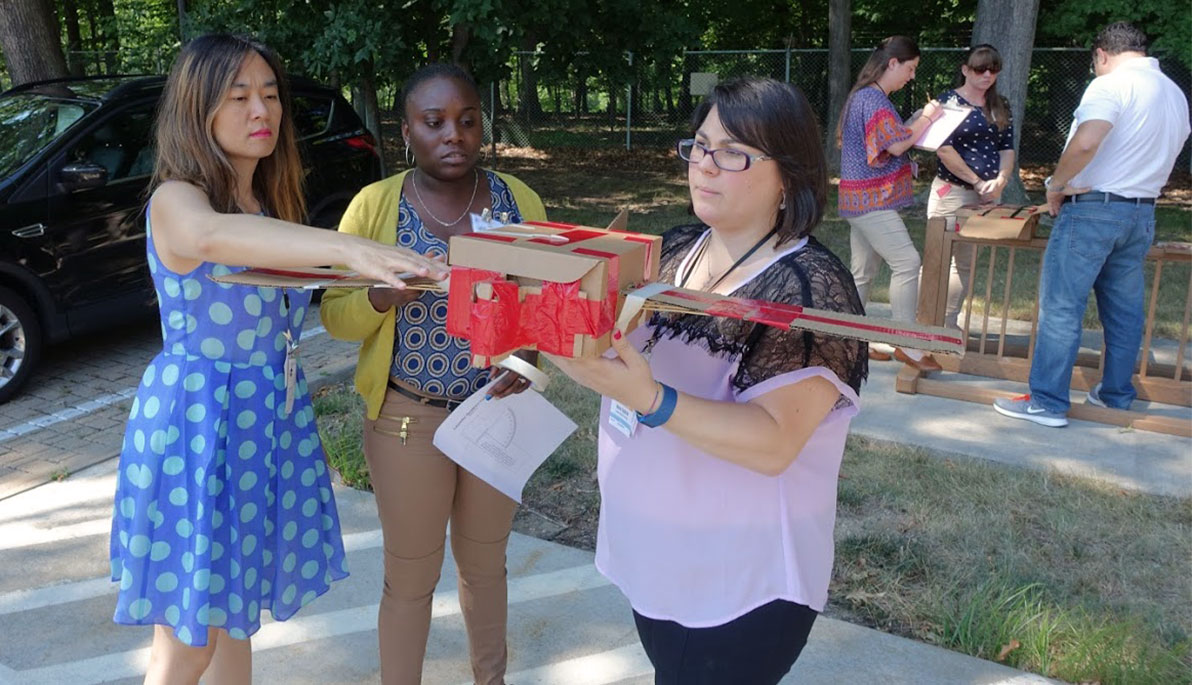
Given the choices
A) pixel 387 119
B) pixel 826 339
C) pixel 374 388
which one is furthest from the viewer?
pixel 387 119

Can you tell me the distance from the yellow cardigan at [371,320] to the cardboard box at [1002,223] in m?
3.68

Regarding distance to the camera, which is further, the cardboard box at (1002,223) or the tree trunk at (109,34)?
the tree trunk at (109,34)

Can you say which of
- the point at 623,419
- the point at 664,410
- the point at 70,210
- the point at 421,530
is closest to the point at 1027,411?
the point at 421,530

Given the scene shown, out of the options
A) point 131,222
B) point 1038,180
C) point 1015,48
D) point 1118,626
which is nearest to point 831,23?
point 1038,180

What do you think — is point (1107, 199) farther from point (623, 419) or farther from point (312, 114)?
point (312, 114)

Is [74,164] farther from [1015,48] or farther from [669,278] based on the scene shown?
[1015,48]

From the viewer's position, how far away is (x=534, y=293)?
152 centimetres

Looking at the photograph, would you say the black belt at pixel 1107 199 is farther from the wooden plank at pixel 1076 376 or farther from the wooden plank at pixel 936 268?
the wooden plank at pixel 1076 376

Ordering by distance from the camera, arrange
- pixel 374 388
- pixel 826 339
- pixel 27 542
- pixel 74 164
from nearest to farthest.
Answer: pixel 826 339 < pixel 374 388 < pixel 27 542 < pixel 74 164

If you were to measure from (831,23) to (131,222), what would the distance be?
44.1ft

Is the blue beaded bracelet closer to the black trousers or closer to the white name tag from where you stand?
the white name tag

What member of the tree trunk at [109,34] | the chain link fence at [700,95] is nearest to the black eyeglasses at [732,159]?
the chain link fence at [700,95]

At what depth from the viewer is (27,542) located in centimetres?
400

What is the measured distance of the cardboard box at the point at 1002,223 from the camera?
209 inches
